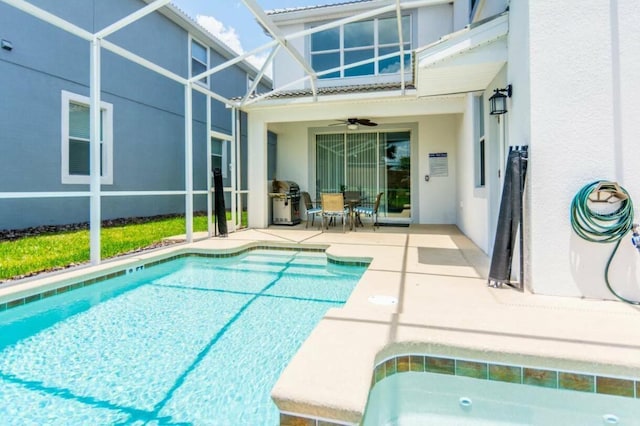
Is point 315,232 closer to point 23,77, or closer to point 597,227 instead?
point 597,227

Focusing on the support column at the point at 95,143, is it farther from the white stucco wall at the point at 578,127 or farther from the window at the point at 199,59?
the window at the point at 199,59

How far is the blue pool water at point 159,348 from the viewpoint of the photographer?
2.31 m

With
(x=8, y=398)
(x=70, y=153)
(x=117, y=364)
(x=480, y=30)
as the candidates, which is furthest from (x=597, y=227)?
(x=70, y=153)

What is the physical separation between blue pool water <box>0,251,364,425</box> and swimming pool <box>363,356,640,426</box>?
0.82 metres

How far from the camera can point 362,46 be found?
34.9 ft

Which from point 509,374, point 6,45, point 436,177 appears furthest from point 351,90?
point 509,374

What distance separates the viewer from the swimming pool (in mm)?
2240

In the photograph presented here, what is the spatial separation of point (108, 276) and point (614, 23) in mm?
6668

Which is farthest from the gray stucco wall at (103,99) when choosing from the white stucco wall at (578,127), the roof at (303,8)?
the white stucco wall at (578,127)

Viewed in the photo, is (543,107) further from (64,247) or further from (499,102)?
(64,247)

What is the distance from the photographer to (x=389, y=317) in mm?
2973

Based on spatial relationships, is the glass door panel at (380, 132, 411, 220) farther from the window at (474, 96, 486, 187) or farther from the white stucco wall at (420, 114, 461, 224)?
the window at (474, 96, 486, 187)

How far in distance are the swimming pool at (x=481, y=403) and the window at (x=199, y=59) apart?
1293cm

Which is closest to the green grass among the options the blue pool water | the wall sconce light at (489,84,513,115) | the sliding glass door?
the blue pool water
